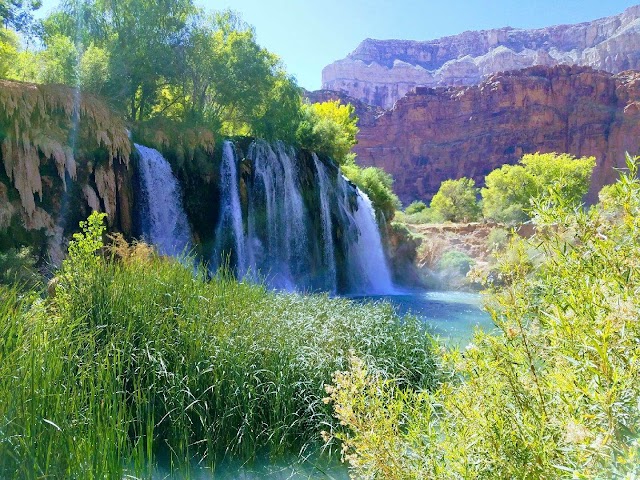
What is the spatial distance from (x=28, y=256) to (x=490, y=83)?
59184 millimetres

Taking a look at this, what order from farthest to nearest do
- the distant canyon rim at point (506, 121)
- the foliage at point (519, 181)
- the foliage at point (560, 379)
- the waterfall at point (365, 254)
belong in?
the distant canyon rim at point (506, 121), the foliage at point (519, 181), the waterfall at point (365, 254), the foliage at point (560, 379)

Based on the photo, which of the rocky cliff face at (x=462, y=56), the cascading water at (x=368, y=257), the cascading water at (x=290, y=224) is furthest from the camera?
the rocky cliff face at (x=462, y=56)

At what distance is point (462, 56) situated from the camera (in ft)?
397

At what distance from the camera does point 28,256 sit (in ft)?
29.4

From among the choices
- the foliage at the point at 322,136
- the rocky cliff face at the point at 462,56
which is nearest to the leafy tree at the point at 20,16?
the foliage at the point at 322,136

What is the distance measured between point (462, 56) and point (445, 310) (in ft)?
399

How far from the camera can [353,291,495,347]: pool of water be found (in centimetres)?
1023

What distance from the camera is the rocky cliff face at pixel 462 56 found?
322 ft

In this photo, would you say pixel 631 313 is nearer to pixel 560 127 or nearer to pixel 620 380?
pixel 620 380

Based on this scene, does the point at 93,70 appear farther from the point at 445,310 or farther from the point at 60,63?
the point at 445,310

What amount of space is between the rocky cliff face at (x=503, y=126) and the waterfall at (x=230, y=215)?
44.2 m

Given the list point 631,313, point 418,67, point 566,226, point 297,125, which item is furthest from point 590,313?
point 418,67

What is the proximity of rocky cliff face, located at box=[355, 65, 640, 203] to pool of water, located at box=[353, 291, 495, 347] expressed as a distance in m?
37.4

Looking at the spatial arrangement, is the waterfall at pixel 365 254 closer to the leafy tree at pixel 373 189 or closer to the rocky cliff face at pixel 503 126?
the leafy tree at pixel 373 189
